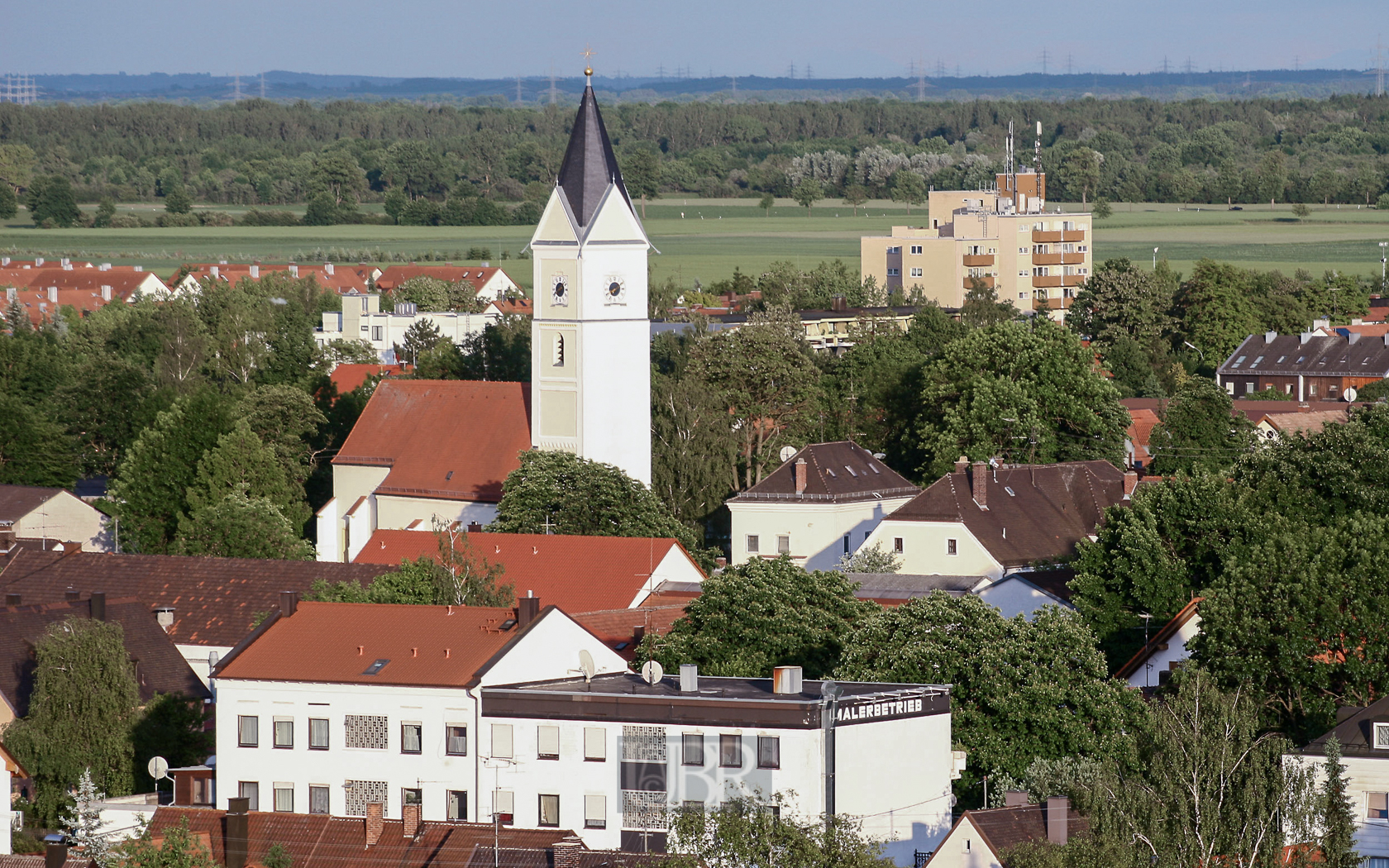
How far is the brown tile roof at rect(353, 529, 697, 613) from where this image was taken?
5953 centimetres

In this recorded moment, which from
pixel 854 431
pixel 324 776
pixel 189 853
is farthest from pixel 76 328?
pixel 189 853

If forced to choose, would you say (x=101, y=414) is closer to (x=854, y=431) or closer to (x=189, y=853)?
(x=854, y=431)

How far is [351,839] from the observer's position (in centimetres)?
3725

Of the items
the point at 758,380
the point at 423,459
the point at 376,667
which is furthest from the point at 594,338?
the point at 376,667

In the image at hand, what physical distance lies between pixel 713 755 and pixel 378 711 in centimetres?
731

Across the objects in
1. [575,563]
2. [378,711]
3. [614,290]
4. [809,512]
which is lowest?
[378,711]

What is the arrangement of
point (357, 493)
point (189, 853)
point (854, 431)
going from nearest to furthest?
point (189, 853)
point (357, 493)
point (854, 431)

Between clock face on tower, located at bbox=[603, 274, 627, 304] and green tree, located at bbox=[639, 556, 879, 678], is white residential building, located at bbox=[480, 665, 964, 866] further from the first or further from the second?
clock face on tower, located at bbox=[603, 274, 627, 304]

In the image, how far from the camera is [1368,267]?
16875 cm

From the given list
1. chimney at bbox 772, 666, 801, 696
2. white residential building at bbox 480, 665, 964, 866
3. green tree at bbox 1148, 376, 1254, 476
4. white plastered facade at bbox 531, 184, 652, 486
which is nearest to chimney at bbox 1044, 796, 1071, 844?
white residential building at bbox 480, 665, 964, 866

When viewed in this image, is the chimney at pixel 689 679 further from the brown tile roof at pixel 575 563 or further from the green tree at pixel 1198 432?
the green tree at pixel 1198 432

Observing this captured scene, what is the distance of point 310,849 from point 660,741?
5711 millimetres

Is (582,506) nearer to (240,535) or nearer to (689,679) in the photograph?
(240,535)

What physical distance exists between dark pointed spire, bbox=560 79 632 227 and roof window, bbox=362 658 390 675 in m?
30.7
